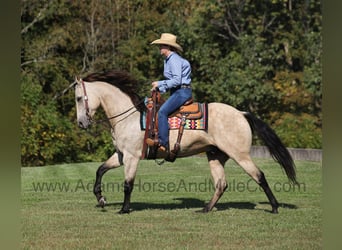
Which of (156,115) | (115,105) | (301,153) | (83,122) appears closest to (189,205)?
(156,115)

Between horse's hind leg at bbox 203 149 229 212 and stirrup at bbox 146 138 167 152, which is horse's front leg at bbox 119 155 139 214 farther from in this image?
horse's hind leg at bbox 203 149 229 212

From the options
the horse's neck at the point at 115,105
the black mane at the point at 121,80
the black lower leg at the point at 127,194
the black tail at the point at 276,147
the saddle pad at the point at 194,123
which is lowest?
the black lower leg at the point at 127,194

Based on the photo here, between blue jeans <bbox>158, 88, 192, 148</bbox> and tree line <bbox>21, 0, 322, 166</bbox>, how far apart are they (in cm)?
868

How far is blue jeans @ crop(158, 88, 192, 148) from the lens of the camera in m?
6.43

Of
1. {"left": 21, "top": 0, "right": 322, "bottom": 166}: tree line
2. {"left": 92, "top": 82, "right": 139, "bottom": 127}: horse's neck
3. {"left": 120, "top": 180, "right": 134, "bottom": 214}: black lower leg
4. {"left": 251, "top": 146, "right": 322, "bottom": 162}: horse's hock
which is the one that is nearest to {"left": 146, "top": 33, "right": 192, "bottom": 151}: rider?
{"left": 92, "top": 82, "right": 139, "bottom": 127}: horse's neck

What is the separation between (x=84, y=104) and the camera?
6.64 metres

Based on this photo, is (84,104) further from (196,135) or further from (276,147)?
(276,147)

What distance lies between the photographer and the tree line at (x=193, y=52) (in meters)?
15.8

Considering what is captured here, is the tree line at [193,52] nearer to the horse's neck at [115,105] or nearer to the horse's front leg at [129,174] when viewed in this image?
the horse's neck at [115,105]

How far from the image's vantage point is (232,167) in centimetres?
1244

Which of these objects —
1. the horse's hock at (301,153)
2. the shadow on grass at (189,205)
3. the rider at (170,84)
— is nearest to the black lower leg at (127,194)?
the shadow on grass at (189,205)

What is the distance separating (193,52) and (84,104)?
9.83 meters
